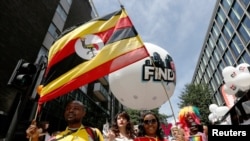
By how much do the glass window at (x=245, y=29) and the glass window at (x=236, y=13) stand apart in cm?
112

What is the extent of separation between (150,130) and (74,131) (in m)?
Answer: 1.01

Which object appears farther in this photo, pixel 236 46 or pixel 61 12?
pixel 236 46

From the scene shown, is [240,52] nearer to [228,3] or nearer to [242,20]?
[242,20]

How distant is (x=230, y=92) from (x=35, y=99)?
5492 millimetres

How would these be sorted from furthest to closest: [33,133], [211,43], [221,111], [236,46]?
[211,43] < [236,46] < [221,111] < [33,133]

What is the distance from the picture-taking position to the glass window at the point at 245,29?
2783 cm

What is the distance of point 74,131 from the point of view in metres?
3.17

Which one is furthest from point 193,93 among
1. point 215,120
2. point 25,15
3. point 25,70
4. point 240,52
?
point 25,70

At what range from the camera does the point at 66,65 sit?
3.91 metres

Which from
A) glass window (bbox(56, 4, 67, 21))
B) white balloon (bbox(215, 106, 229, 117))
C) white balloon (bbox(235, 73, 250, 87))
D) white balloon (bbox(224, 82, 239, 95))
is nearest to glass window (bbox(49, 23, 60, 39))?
glass window (bbox(56, 4, 67, 21))

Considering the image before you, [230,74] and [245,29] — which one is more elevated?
[245,29]

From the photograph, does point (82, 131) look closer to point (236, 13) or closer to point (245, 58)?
point (245, 58)

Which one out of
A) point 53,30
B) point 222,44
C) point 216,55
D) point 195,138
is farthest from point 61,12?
point 216,55

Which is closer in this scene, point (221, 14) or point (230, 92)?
point (230, 92)
